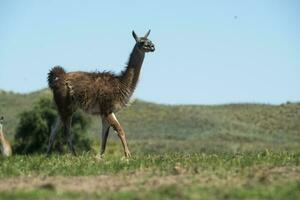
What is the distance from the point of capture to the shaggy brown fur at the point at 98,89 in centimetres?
1830

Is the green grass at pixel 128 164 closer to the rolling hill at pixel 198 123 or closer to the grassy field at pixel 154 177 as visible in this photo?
the grassy field at pixel 154 177

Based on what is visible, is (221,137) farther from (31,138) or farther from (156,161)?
(156,161)

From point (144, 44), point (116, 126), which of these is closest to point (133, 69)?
point (144, 44)

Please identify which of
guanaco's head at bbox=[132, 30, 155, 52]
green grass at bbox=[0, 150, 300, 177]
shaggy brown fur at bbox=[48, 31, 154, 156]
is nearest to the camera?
green grass at bbox=[0, 150, 300, 177]

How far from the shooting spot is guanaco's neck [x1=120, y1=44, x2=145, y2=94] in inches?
740

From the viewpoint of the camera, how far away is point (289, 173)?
12.3 meters

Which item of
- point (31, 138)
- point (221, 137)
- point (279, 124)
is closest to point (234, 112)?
point (279, 124)

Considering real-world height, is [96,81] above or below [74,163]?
above

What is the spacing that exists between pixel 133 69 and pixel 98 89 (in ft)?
3.77

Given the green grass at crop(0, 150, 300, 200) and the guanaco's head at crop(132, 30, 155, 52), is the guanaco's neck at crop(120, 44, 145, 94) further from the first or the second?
the green grass at crop(0, 150, 300, 200)

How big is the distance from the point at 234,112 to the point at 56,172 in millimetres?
73291

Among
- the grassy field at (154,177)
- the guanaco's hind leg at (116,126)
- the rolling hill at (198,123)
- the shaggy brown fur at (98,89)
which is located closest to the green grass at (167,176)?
the grassy field at (154,177)

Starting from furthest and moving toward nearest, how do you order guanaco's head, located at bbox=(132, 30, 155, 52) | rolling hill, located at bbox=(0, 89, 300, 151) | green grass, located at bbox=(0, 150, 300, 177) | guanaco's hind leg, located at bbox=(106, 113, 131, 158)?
1. rolling hill, located at bbox=(0, 89, 300, 151)
2. guanaco's head, located at bbox=(132, 30, 155, 52)
3. guanaco's hind leg, located at bbox=(106, 113, 131, 158)
4. green grass, located at bbox=(0, 150, 300, 177)

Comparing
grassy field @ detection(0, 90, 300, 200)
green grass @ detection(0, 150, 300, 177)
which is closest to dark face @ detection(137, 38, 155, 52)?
grassy field @ detection(0, 90, 300, 200)
